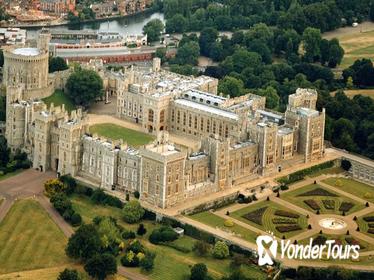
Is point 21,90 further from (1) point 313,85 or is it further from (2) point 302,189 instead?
(1) point 313,85

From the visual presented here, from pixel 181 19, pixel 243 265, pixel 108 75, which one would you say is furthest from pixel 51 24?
pixel 243 265

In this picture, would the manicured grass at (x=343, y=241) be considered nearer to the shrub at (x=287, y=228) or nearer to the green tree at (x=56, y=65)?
the shrub at (x=287, y=228)

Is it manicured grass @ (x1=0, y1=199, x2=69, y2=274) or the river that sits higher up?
the river

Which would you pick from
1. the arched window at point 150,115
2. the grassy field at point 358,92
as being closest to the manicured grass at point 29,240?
the arched window at point 150,115

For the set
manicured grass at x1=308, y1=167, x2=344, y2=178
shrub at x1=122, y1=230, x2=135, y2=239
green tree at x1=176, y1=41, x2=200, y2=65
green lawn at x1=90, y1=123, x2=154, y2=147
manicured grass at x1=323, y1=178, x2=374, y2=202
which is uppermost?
green tree at x1=176, y1=41, x2=200, y2=65

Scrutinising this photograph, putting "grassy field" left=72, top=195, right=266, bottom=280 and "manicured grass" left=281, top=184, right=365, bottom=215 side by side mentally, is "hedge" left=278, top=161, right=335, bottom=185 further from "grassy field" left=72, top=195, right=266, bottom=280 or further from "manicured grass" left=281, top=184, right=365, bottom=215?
"grassy field" left=72, top=195, right=266, bottom=280

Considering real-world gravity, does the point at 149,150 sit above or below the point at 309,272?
above

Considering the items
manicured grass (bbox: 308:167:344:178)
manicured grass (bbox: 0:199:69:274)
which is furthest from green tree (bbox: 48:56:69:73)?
manicured grass (bbox: 308:167:344:178)
